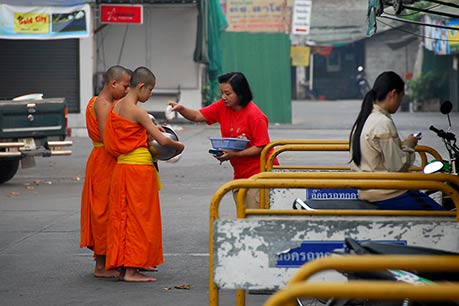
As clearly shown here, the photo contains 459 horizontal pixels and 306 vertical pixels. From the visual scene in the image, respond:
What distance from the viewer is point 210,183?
52.9ft

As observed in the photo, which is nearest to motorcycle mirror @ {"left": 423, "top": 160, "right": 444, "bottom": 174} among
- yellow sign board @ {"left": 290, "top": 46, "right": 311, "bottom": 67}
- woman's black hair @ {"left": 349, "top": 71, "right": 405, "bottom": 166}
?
woman's black hair @ {"left": 349, "top": 71, "right": 405, "bottom": 166}

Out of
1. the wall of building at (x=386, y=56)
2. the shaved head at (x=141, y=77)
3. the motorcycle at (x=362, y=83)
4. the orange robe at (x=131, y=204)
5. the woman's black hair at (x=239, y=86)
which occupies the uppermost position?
the shaved head at (x=141, y=77)

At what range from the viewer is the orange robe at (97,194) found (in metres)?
9.03

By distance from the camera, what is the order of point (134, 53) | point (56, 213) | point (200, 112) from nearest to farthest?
point (200, 112), point (56, 213), point (134, 53)

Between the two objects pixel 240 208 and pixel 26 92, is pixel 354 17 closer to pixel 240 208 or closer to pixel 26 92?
pixel 26 92

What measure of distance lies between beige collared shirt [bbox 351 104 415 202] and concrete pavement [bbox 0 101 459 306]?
144 centimetres

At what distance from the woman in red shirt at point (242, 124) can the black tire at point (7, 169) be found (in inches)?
277

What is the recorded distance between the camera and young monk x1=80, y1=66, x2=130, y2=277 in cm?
902

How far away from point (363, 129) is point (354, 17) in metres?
45.5

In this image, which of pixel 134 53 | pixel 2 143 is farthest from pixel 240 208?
pixel 134 53

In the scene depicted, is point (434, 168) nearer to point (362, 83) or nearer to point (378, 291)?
point (378, 291)

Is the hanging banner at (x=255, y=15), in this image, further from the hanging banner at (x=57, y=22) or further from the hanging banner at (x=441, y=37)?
the hanging banner at (x=57, y=22)

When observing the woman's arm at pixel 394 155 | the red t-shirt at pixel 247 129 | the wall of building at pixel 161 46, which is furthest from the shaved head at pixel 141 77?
the wall of building at pixel 161 46

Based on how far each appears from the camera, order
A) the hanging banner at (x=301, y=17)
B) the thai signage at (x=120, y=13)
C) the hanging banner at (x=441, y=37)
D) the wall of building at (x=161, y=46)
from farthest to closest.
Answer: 1. the hanging banner at (x=301, y=17)
2. the wall of building at (x=161, y=46)
3. the hanging banner at (x=441, y=37)
4. the thai signage at (x=120, y=13)
